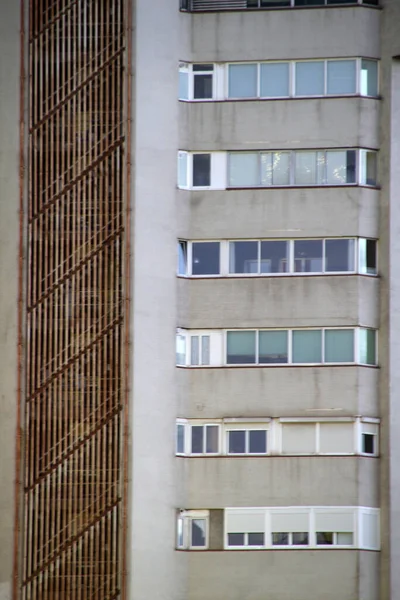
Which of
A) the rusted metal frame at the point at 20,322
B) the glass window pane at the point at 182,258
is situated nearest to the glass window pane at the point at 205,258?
the glass window pane at the point at 182,258

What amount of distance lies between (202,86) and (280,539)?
46.2 feet

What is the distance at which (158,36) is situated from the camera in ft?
131

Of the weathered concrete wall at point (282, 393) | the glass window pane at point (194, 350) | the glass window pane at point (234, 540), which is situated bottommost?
the glass window pane at point (234, 540)

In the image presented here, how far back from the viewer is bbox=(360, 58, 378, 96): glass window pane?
39.9 meters

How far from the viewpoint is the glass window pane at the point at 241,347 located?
3919cm

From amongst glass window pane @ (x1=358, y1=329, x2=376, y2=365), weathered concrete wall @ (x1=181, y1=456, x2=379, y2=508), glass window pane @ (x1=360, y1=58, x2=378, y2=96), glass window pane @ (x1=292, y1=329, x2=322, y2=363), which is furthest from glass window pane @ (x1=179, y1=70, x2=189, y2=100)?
weathered concrete wall @ (x1=181, y1=456, x2=379, y2=508)

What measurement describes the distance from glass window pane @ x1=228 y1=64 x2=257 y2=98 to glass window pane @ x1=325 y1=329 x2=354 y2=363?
7.90m

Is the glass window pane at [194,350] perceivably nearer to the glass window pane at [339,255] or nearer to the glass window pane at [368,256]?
the glass window pane at [339,255]

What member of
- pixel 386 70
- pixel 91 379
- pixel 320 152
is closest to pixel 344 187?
pixel 320 152

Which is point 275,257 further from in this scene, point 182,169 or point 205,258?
point 182,169

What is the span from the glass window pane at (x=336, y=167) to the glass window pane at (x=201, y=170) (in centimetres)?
368

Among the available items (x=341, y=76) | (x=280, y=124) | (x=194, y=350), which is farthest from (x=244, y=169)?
(x=194, y=350)

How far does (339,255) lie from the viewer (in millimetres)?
39375

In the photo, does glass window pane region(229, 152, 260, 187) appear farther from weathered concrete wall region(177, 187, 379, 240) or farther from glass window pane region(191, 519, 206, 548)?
glass window pane region(191, 519, 206, 548)
